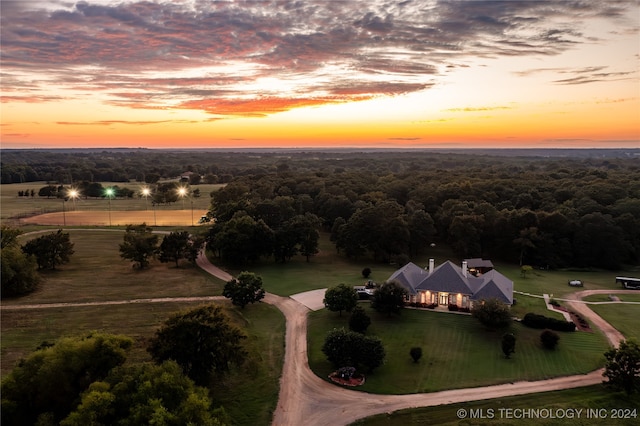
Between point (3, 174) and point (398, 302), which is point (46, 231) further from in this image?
point (3, 174)

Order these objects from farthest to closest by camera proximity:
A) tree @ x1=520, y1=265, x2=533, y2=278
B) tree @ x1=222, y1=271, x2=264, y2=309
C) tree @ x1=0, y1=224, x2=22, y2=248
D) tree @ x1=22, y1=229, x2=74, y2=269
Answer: tree @ x1=520, y1=265, x2=533, y2=278
tree @ x1=22, y1=229, x2=74, y2=269
tree @ x1=0, y1=224, x2=22, y2=248
tree @ x1=222, y1=271, x2=264, y2=309

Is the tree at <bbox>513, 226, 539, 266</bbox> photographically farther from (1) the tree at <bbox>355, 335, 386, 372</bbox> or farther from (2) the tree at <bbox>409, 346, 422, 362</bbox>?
(1) the tree at <bbox>355, 335, 386, 372</bbox>

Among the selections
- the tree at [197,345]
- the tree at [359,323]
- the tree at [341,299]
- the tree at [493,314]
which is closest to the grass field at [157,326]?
the tree at [197,345]

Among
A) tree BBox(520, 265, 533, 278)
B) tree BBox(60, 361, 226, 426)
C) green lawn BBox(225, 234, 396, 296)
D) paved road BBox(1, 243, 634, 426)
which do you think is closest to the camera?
tree BBox(60, 361, 226, 426)

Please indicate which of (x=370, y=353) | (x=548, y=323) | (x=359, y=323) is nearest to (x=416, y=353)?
(x=370, y=353)

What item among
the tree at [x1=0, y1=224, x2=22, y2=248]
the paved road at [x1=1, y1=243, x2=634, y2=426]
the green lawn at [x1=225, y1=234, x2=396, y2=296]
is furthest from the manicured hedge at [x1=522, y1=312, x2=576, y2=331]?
the tree at [x1=0, y1=224, x2=22, y2=248]

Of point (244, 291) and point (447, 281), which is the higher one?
point (447, 281)

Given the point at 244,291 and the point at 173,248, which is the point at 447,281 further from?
the point at 173,248
